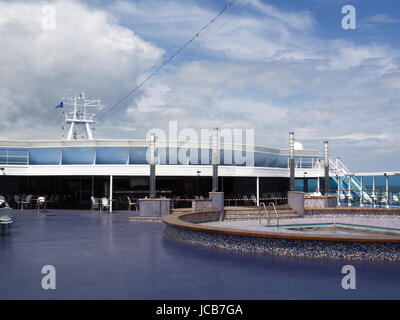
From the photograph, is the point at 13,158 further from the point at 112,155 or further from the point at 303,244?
the point at 303,244

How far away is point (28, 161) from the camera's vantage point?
20734 millimetres

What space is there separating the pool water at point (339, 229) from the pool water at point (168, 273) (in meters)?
6.24

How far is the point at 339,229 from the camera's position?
1512 centimetres

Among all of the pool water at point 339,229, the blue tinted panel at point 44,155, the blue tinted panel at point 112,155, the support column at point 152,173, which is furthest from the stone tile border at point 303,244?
the blue tinted panel at point 44,155

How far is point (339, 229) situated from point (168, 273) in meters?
10.4

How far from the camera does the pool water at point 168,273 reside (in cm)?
545

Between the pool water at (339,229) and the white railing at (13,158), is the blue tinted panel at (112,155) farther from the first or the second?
the pool water at (339,229)

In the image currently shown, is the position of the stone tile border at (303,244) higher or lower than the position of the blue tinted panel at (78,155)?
lower

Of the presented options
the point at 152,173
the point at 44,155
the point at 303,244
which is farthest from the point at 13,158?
the point at 303,244

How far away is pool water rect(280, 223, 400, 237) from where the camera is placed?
1384 centimetres

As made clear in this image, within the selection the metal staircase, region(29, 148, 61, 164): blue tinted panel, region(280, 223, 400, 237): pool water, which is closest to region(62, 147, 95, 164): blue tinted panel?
region(29, 148, 61, 164): blue tinted panel

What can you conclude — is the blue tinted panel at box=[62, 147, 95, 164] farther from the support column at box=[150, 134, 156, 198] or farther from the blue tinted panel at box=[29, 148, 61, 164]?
the support column at box=[150, 134, 156, 198]
